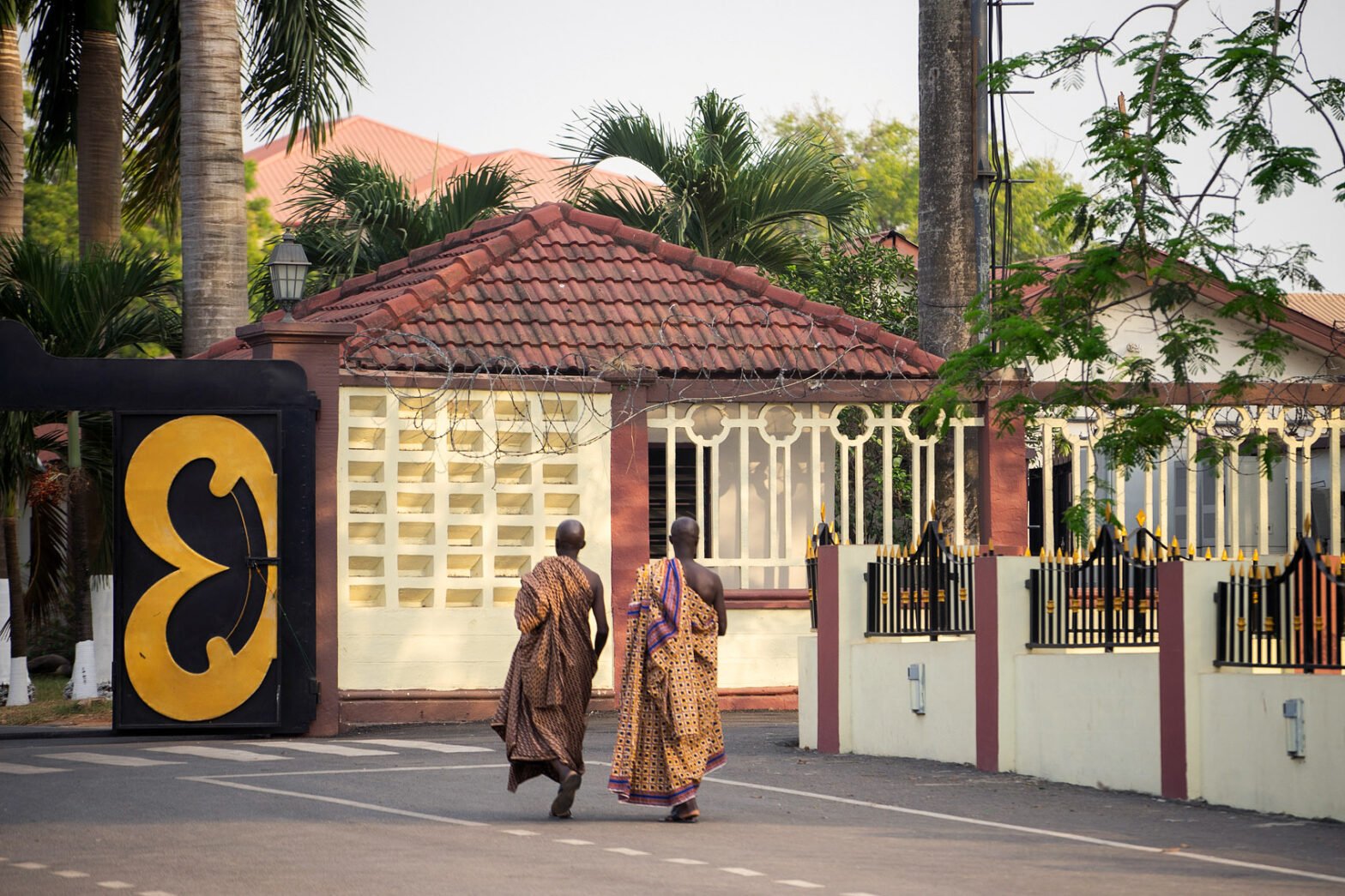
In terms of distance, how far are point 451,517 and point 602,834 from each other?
726 cm

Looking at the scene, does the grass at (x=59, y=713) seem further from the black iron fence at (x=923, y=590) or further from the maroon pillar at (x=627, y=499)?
the black iron fence at (x=923, y=590)

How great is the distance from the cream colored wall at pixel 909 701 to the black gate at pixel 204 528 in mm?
4420

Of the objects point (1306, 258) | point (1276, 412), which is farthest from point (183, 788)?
point (1276, 412)

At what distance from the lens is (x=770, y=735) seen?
619 inches

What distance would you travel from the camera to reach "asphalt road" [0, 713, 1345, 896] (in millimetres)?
8500

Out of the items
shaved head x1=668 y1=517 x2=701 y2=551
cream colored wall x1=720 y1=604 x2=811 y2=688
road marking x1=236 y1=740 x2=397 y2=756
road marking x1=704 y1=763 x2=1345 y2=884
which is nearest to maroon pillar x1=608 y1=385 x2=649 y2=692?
cream colored wall x1=720 y1=604 x2=811 y2=688

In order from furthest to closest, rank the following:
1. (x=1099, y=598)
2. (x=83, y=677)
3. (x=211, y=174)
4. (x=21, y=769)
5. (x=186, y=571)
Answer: (x=83, y=677) → (x=211, y=174) → (x=186, y=571) → (x=21, y=769) → (x=1099, y=598)

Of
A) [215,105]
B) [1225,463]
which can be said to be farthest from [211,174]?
[1225,463]

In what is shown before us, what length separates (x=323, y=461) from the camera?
16234 mm

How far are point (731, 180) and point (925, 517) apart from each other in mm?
6142

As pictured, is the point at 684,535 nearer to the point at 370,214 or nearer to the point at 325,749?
the point at 325,749

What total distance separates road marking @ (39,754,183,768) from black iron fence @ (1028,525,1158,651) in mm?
5869

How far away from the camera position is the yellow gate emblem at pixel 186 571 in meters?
15.6

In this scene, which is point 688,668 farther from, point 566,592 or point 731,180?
point 731,180
